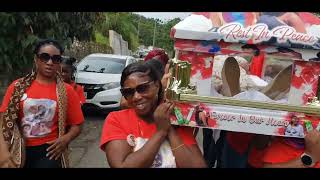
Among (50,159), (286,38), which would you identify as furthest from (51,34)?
(286,38)

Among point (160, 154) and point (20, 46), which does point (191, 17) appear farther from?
point (20, 46)

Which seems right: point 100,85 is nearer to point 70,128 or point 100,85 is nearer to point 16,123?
point 70,128

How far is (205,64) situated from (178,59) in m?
0.16

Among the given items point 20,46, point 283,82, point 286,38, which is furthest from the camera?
point 20,46

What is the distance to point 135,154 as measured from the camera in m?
2.34

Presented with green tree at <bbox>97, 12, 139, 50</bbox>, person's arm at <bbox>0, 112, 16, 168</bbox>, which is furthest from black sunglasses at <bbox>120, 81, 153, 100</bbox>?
green tree at <bbox>97, 12, 139, 50</bbox>

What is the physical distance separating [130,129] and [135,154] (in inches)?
6.9

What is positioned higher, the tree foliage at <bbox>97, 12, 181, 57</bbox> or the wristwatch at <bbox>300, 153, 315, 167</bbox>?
the wristwatch at <bbox>300, 153, 315, 167</bbox>

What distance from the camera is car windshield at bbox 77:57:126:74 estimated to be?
34.8 feet

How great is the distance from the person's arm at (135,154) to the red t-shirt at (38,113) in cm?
111

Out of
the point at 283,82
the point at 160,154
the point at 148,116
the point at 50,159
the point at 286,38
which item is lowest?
the point at 50,159

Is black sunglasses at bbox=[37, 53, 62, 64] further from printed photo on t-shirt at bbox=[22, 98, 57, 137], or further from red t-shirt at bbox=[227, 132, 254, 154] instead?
red t-shirt at bbox=[227, 132, 254, 154]

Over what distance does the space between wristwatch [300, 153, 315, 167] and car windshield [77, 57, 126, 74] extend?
838 cm
